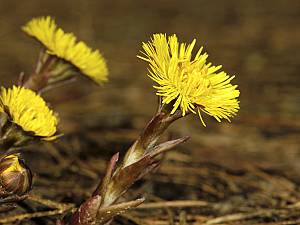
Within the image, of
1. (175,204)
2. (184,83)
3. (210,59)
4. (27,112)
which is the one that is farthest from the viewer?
(210,59)

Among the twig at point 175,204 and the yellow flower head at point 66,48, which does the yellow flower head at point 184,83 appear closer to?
the yellow flower head at point 66,48

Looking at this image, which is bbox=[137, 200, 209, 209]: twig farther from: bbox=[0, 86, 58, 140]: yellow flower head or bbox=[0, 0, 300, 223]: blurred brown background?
bbox=[0, 86, 58, 140]: yellow flower head

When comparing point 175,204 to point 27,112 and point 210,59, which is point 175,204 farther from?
point 210,59

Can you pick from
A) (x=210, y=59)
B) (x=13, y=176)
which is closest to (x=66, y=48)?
(x=13, y=176)

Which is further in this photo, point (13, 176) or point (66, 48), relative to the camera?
point (66, 48)

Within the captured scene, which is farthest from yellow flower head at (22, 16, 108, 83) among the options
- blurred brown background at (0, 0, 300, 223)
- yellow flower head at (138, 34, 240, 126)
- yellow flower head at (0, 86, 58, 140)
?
blurred brown background at (0, 0, 300, 223)

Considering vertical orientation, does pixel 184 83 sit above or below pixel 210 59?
below

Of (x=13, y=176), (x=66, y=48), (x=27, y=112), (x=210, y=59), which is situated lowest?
(x=13, y=176)

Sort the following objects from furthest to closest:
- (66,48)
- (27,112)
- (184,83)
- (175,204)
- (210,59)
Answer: (210,59) < (175,204) < (66,48) < (27,112) < (184,83)
